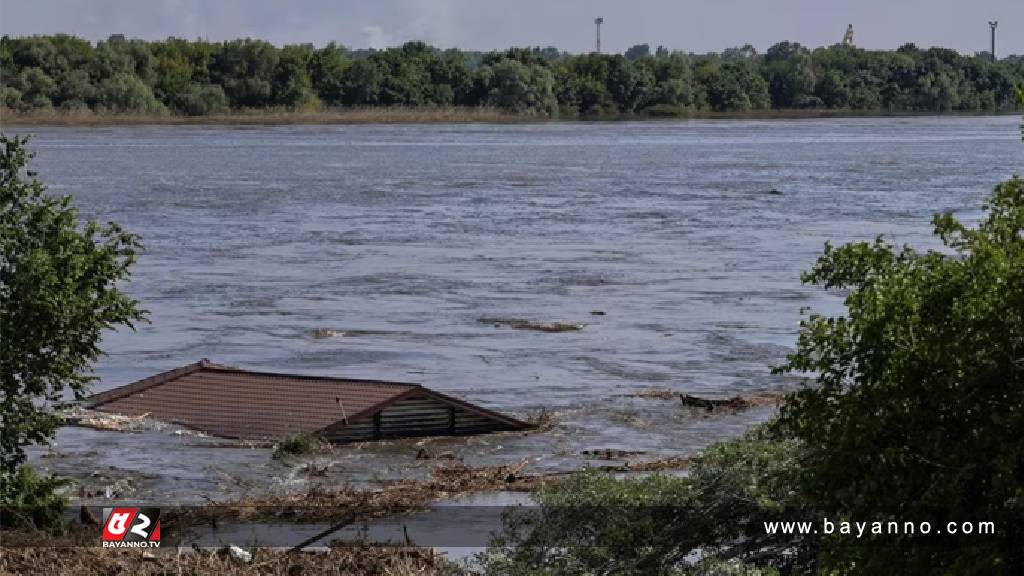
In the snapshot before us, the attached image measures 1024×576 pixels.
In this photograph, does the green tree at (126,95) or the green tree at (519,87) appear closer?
the green tree at (126,95)

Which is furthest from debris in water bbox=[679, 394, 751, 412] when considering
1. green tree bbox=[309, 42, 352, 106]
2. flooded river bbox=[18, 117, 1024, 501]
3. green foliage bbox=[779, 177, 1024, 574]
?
green tree bbox=[309, 42, 352, 106]

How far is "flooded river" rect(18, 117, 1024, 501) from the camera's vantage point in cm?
1703

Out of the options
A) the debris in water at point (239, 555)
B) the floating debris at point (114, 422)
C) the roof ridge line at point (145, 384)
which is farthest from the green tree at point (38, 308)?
the roof ridge line at point (145, 384)

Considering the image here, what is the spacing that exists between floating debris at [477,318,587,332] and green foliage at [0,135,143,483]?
40.8 ft

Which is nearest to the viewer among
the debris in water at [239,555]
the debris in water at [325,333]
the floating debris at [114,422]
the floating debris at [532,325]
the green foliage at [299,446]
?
the debris in water at [239,555]

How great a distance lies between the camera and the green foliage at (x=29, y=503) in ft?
38.8

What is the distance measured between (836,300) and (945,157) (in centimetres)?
5541

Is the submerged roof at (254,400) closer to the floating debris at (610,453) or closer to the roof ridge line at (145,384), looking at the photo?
the roof ridge line at (145,384)

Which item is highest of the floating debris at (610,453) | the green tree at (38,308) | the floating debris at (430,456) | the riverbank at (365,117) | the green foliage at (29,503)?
the green tree at (38,308)

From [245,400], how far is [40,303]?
233 inches

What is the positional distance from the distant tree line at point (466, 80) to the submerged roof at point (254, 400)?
96244 mm

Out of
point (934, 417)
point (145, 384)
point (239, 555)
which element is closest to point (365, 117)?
point (145, 384)

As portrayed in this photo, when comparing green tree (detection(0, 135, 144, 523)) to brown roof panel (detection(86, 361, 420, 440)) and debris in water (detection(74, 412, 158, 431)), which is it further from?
debris in water (detection(74, 412, 158, 431))

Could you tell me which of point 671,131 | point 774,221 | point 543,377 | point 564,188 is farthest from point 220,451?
point 671,131
